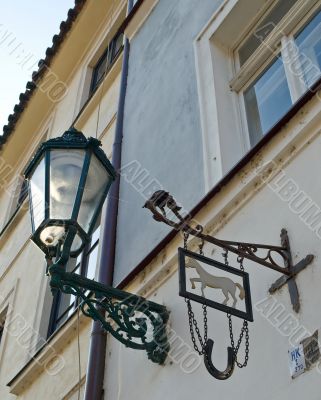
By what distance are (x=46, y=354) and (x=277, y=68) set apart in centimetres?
298

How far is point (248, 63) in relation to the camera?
499 cm

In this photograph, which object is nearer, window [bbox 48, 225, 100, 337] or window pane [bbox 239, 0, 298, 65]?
window pane [bbox 239, 0, 298, 65]

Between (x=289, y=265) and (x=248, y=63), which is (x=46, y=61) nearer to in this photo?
(x=248, y=63)

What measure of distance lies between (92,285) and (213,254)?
0.71m

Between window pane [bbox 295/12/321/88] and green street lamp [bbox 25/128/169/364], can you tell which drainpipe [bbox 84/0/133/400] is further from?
window pane [bbox 295/12/321/88]

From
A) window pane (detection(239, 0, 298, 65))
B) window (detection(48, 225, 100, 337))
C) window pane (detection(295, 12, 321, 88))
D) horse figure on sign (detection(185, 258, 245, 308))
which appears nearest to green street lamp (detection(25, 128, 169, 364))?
horse figure on sign (detection(185, 258, 245, 308))

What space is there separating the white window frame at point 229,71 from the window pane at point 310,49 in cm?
8

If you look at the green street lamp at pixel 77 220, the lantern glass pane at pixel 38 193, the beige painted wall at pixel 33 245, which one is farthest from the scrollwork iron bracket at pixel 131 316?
the beige painted wall at pixel 33 245

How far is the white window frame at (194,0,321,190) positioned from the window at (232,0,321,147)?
11mm

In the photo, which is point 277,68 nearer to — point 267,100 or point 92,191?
point 267,100

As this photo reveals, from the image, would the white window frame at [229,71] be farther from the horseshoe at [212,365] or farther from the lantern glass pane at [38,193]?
the horseshoe at [212,365]

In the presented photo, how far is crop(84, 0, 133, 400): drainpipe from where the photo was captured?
4410 millimetres

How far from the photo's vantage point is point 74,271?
256 inches

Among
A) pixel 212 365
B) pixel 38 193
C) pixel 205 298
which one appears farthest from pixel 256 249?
pixel 38 193
